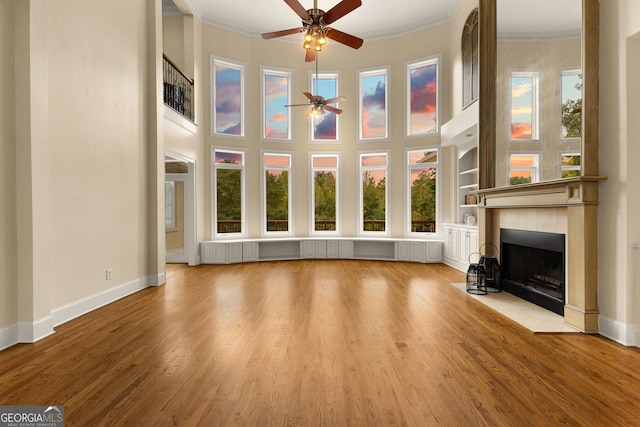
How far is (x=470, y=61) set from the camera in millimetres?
7500

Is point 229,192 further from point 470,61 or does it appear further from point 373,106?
point 470,61

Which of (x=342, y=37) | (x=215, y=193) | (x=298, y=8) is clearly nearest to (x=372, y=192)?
(x=215, y=193)

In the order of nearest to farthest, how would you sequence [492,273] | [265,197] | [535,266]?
[535,266] → [492,273] → [265,197]

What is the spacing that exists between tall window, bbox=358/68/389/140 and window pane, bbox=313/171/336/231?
4.64 feet

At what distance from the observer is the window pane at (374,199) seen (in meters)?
9.63

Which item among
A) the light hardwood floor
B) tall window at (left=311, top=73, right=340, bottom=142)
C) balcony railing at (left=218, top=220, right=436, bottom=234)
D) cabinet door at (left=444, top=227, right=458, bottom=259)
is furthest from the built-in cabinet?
tall window at (left=311, top=73, right=340, bottom=142)

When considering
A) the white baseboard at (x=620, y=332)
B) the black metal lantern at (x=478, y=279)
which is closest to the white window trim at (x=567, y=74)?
the white baseboard at (x=620, y=332)

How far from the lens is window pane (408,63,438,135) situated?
30.0ft

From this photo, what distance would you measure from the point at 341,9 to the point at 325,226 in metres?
5.97

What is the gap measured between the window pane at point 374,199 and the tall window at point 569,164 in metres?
5.58

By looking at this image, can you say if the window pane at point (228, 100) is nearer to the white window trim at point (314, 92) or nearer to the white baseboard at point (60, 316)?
the white window trim at point (314, 92)

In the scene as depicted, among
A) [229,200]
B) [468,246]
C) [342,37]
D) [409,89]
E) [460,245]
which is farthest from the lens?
[409,89]

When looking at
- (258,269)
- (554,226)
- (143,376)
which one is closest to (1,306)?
(143,376)

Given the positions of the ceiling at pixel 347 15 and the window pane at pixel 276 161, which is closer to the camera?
the ceiling at pixel 347 15
